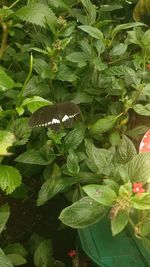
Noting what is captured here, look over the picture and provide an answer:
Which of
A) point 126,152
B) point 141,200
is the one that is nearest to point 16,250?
point 126,152

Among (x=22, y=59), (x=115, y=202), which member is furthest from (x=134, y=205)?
(x=22, y=59)

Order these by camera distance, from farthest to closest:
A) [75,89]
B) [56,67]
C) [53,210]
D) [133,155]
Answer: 1. [53,210]
2. [75,89]
3. [56,67]
4. [133,155]

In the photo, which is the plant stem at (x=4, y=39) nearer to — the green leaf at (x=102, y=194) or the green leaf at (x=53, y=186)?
the green leaf at (x=53, y=186)

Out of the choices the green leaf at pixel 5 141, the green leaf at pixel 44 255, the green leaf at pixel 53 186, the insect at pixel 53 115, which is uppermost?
the insect at pixel 53 115

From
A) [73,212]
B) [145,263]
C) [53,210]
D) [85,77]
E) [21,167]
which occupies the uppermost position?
[85,77]

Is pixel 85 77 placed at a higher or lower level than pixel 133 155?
higher

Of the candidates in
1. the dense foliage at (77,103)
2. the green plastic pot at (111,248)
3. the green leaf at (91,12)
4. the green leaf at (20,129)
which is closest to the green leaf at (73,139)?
the dense foliage at (77,103)

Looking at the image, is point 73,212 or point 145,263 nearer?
point 73,212

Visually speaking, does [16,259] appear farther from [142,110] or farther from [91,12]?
[91,12]

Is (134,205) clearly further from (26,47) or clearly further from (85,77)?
(26,47)
